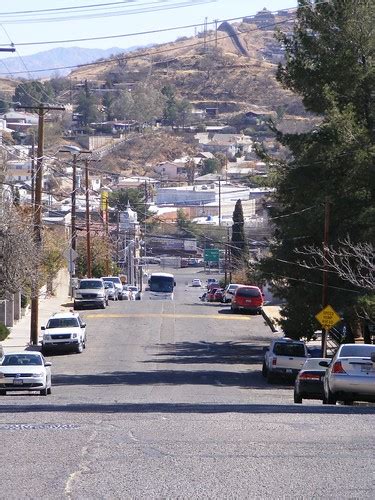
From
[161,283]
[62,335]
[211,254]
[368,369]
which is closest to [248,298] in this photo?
[62,335]

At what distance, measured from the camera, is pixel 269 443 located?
14281 mm

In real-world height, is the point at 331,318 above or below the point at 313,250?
below

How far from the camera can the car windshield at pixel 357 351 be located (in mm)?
24922

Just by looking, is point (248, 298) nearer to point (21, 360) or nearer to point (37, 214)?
point (37, 214)

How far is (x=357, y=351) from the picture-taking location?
25219 mm

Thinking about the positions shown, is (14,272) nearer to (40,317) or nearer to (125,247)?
(40,317)

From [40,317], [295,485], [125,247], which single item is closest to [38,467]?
[295,485]

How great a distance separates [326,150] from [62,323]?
14690 millimetres

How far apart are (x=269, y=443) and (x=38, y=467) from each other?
131 inches

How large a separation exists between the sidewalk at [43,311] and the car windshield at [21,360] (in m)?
13.2

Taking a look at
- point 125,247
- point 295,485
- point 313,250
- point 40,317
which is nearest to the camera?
point 295,485

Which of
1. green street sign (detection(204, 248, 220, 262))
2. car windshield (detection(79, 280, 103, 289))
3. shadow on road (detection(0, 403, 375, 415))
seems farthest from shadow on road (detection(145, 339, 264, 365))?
green street sign (detection(204, 248, 220, 262))

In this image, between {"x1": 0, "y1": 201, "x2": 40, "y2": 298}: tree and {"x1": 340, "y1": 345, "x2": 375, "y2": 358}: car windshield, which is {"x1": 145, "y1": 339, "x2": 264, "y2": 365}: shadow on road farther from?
{"x1": 340, "y1": 345, "x2": 375, "y2": 358}: car windshield

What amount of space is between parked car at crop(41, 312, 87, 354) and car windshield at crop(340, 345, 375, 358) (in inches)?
848
